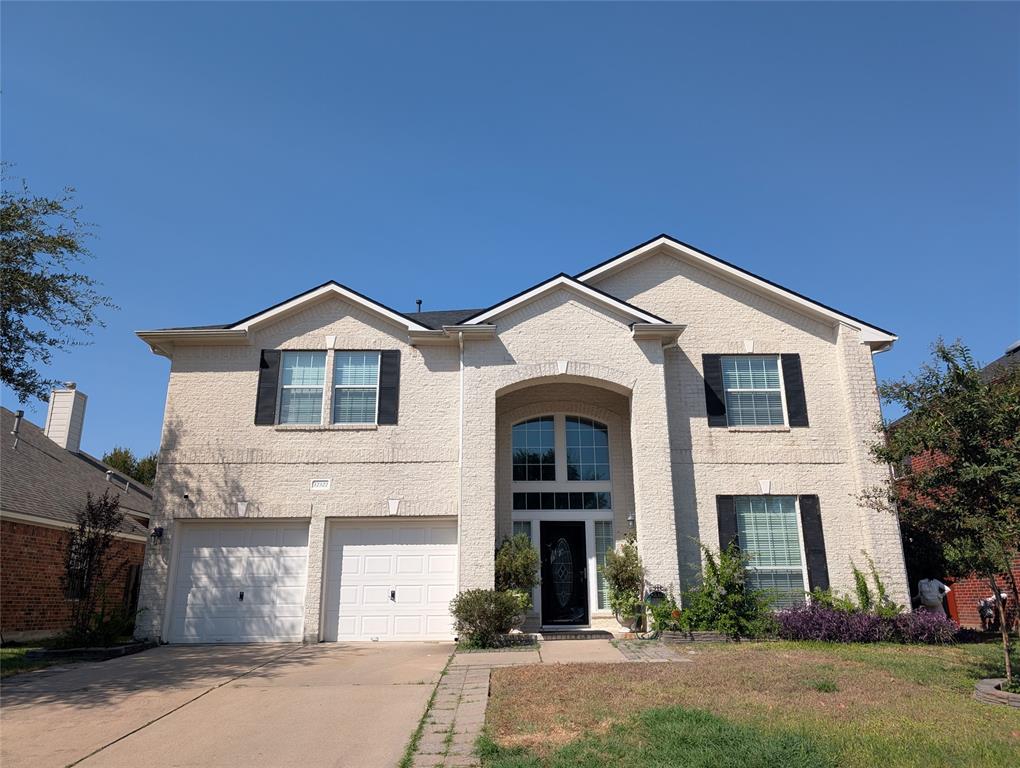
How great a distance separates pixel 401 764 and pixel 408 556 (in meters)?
8.42

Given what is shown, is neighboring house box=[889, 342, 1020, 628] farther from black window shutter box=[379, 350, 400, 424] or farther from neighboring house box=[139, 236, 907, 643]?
black window shutter box=[379, 350, 400, 424]

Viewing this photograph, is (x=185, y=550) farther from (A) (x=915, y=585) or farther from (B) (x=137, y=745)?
(A) (x=915, y=585)

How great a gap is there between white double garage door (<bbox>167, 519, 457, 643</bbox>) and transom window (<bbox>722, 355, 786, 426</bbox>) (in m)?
6.72

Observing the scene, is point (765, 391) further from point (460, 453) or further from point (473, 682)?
point (473, 682)

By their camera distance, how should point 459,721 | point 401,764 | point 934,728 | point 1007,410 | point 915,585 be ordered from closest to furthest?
point 401,764 < point 934,728 < point 459,721 < point 1007,410 < point 915,585

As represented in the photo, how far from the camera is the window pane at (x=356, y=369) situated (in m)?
15.0

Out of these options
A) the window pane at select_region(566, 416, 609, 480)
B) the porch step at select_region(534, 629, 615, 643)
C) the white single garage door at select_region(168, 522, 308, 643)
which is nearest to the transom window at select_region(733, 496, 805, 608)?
the window pane at select_region(566, 416, 609, 480)

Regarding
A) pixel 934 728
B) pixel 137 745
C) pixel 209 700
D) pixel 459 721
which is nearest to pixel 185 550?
pixel 209 700

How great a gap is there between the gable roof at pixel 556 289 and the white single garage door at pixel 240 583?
585 centimetres

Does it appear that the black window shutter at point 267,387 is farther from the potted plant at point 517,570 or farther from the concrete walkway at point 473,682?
the concrete walkway at point 473,682

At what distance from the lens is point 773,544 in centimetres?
1410

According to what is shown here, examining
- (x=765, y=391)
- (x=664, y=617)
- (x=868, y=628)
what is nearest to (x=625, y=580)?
(x=664, y=617)

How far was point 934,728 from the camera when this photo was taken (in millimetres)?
6324

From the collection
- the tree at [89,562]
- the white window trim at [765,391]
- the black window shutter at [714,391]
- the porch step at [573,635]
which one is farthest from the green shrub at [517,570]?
the tree at [89,562]
